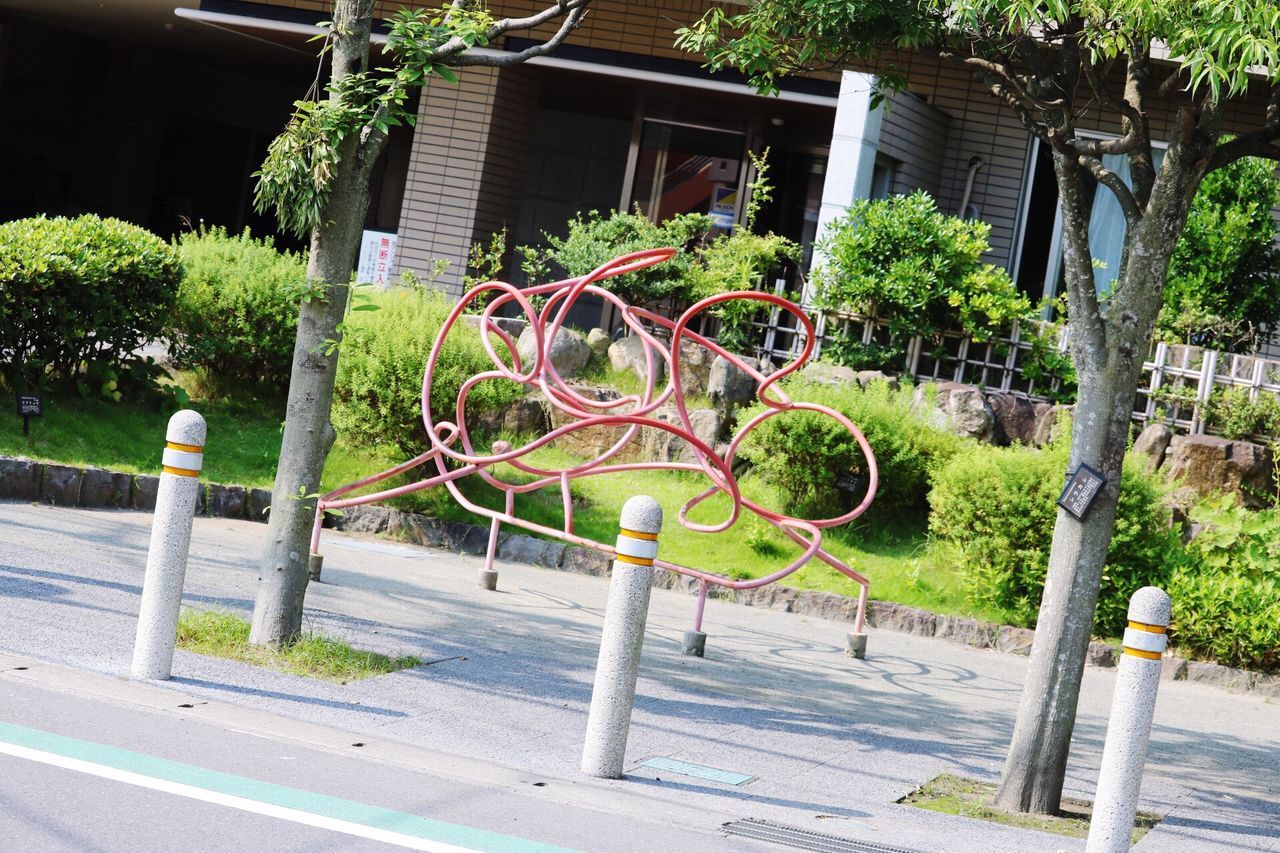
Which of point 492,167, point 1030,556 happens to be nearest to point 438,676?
point 1030,556

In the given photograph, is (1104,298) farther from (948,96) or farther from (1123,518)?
(1123,518)

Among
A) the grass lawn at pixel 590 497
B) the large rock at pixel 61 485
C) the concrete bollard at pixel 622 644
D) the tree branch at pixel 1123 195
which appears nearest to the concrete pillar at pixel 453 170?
the grass lawn at pixel 590 497

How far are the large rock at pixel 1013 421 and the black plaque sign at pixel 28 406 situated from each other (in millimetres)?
8135

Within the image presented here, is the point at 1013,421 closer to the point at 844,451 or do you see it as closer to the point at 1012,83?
the point at 844,451

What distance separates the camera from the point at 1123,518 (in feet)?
33.7

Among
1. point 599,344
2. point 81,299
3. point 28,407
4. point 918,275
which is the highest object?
point 918,275

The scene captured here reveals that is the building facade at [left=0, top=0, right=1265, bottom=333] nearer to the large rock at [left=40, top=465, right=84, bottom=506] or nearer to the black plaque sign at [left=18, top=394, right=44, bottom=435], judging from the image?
the black plaque sign at [left=18, top=394, right=44, bottom=435]

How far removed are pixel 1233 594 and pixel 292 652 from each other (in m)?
6.63

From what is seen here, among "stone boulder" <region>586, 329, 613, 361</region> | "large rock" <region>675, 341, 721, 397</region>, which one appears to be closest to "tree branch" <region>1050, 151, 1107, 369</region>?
"large rock" <region>675, 341, 721, 397</region>

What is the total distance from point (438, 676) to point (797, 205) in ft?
38.5

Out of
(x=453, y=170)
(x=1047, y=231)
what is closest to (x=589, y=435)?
(x=453, y=170)

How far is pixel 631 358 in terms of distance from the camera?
563 inches

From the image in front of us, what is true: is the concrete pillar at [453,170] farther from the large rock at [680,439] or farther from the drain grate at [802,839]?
the drain grate at [802,839]

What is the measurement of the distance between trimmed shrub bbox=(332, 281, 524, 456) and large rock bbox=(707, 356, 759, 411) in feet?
6.23
